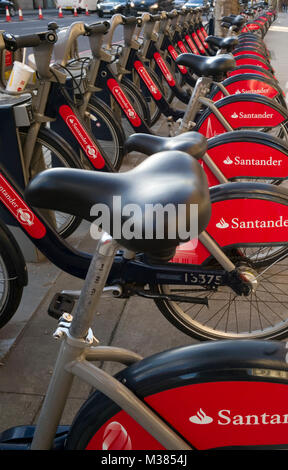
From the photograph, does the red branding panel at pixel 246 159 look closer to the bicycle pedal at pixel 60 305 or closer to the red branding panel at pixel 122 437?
the bicycle pedal at pixel 60 305

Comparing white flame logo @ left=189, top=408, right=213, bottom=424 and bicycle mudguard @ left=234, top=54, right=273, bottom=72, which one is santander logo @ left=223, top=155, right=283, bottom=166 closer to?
white flame logo @ left=189, top=408, right=213, bottom=424

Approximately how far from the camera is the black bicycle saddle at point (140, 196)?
922 millimetres

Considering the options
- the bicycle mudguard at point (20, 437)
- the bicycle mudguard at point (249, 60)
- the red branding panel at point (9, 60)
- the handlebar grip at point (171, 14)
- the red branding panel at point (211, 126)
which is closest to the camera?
the bicycle mudguard at point (20, 437)

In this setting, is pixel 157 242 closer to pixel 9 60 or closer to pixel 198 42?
pixel 9 60

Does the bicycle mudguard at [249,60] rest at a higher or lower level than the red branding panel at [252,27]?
lower

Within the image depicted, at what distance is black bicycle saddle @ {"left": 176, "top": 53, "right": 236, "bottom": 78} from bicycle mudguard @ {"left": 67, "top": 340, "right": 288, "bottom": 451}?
2.42 metres

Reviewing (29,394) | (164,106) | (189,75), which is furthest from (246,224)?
(189,75)

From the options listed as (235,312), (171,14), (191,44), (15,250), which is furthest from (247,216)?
(191,44)

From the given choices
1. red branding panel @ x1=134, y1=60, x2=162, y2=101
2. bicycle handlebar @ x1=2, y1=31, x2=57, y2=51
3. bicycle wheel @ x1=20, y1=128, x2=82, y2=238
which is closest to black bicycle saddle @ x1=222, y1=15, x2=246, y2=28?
red branding panel @ x1=134, y1=60, x2=162, y2=101

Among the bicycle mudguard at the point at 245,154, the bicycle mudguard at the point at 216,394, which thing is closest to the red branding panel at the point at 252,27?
the bicycle mudguard at the point at 245,154

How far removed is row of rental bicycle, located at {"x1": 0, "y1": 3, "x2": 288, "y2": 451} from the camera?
3.38 feet

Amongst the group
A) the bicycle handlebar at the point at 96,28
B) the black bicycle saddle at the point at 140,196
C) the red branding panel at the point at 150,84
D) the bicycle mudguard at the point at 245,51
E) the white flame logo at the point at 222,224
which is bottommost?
the black bicycle saddle at the point at 140,196

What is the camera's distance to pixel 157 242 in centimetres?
94
